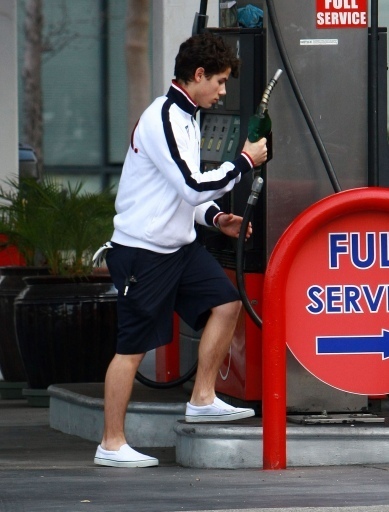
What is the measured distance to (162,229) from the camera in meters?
5.84

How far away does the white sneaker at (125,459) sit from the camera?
5.91 metres

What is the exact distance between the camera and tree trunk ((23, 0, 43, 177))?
2158 centimetres

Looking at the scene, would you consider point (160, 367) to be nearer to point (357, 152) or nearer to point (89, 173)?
point (357, 152)

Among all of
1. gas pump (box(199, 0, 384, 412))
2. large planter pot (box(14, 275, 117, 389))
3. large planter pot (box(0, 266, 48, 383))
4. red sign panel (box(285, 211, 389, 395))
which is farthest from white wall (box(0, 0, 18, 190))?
red sign panel (box(285, 211, 389, 395))

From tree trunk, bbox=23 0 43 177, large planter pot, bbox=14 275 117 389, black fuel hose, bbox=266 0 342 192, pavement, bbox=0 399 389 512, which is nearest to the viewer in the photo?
pavement, bbox=0 399 389 512

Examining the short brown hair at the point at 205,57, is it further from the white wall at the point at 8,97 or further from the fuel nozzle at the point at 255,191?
the white wall at the point at 8,97

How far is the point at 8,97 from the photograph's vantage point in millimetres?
11398

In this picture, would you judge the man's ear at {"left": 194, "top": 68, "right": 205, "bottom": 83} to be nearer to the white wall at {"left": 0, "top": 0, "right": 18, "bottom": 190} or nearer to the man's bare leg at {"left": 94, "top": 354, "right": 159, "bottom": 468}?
the man's bare leg at {"left": 94, "top": 354, "right": 159, "bottom": 468}

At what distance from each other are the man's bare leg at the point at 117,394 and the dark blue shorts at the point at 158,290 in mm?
50

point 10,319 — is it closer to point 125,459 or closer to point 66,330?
point 66,330

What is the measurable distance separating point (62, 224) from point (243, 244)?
286cm

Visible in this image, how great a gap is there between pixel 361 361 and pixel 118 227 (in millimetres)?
1170

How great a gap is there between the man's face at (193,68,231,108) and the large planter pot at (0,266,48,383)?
127 inches

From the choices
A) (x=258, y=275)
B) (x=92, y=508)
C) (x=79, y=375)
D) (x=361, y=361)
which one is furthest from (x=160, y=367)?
(x=92, y=508)
